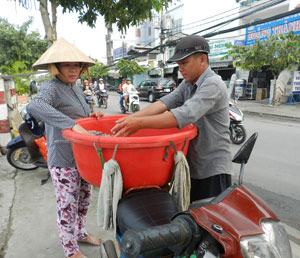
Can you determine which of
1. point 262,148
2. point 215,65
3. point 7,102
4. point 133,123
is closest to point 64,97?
point 133,123

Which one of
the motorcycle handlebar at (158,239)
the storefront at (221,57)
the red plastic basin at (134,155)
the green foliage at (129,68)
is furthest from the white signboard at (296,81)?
the green foliage at (129,68)

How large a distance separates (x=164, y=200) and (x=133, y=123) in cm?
45

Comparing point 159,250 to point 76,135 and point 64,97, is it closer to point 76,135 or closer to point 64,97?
point 76,135

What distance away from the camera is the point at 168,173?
162cm

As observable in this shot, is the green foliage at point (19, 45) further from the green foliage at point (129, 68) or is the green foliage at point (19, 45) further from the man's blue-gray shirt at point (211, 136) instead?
the man's blue-gray shirt at point (211, 136)

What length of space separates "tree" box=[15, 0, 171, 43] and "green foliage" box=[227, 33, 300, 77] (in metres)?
10.6

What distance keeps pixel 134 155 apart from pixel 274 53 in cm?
1440

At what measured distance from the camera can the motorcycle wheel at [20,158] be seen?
478 centimetres

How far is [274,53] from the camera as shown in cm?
1439

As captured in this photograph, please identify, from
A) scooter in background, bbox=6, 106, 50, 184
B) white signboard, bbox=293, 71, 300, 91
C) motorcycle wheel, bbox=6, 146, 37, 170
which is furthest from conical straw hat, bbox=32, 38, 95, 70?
white signboard, bbox=293, 71, 300, 91

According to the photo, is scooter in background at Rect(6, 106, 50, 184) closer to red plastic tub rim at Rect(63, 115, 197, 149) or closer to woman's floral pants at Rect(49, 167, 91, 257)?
woman's floral pants at Rect(49, 167, 91, 257)

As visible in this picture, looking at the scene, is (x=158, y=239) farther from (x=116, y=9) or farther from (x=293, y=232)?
(x=116, y=9)

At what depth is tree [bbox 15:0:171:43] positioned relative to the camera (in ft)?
14.7

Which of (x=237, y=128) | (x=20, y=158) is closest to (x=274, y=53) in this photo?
(x=237, y=128)
